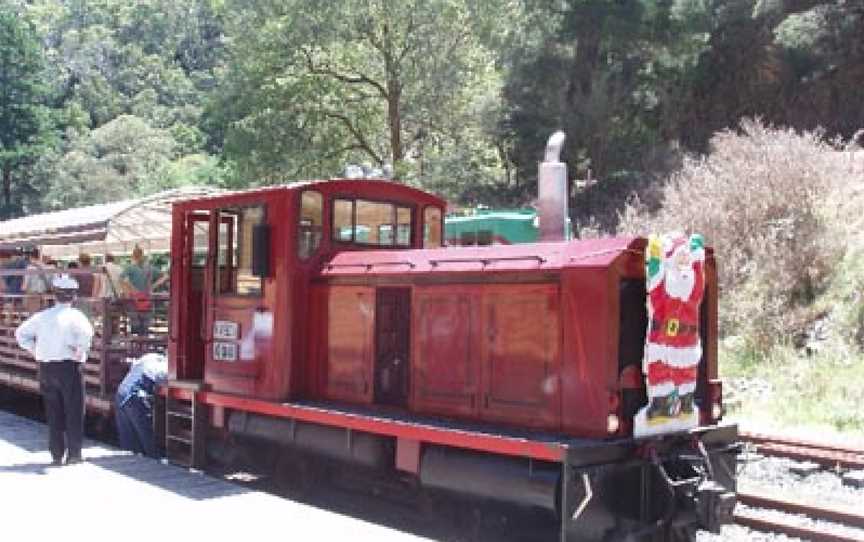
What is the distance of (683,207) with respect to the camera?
56.0 ft

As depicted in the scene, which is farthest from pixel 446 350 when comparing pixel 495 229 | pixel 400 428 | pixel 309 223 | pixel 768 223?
pixel 495 229

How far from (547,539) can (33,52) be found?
5970 cm

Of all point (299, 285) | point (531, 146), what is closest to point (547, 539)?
point (299, 285)

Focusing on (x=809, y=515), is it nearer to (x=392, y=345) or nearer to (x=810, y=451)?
(x=810, y=451)

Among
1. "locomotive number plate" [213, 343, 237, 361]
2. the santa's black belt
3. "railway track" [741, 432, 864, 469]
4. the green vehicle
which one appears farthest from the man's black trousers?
the green vehicle

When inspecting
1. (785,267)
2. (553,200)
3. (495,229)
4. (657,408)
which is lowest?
(657,408)

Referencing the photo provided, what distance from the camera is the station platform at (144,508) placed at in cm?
633

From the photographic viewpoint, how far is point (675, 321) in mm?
6742

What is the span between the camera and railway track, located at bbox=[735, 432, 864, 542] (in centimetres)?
711

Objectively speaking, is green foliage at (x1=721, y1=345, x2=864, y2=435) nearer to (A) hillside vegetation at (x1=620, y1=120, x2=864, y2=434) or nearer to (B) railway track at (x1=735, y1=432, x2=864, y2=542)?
(A) hillside vegetation at (x1=620, y1=120, x2=864, y2=434)

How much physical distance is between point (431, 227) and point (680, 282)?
3199mm

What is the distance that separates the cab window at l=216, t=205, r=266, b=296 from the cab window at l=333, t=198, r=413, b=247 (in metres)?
0.70

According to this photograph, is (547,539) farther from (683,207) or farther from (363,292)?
(683,207)

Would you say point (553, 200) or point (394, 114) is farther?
point (394, 114)
